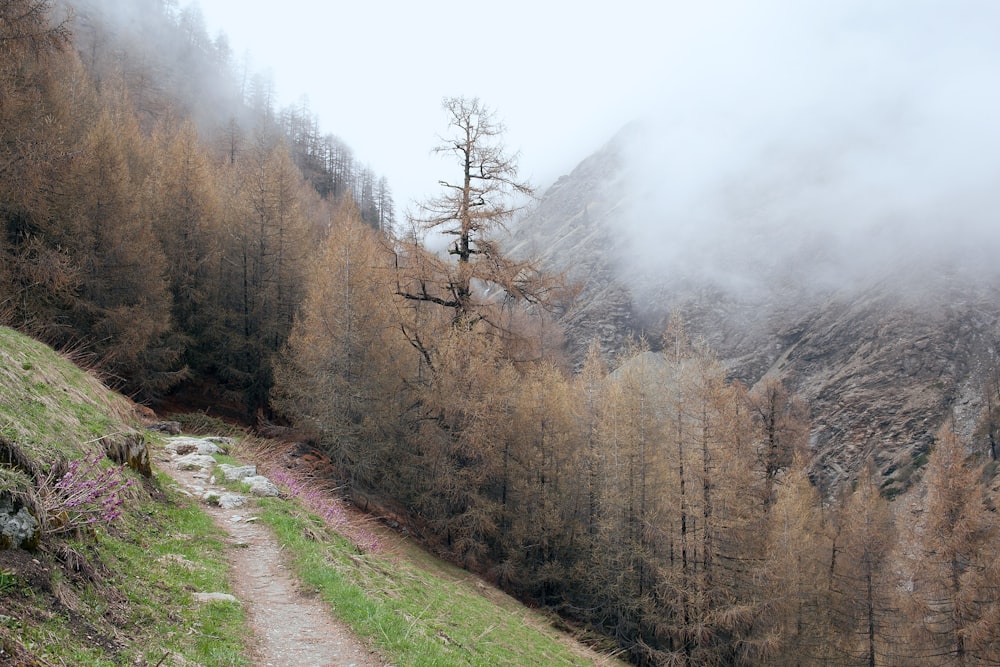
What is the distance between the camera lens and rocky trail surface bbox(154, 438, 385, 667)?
542 cm

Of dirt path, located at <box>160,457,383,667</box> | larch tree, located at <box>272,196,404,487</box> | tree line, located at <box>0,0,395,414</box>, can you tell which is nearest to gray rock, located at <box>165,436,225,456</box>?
tree line, located at <box>0,0,395,414</box>

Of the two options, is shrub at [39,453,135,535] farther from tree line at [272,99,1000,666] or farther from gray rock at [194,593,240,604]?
tree line at [272,99,1000,666]

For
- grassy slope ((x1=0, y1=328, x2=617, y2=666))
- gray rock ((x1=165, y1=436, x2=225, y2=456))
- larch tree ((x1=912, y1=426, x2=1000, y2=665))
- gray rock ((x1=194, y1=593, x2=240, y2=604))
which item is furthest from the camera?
larch tree ((x1=912, y1=426, x2=1000, y2=665))

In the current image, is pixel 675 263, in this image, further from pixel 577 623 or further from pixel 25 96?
pixel 25 96

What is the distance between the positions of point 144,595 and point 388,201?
90.4 m

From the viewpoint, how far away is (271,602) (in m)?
6.61

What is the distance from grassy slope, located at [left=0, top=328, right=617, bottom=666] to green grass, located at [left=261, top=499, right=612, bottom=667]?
30 millimetres

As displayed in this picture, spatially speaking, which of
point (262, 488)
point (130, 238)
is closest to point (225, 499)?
point (262, 488)

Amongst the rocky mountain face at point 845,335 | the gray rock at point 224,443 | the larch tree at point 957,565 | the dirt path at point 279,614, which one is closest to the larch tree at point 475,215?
the gray rock at point 224,443

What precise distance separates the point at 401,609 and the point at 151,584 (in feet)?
10.6

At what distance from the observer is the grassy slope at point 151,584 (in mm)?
3670

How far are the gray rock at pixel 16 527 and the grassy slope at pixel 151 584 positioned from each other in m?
0.09

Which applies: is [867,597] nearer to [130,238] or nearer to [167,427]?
[167,427]

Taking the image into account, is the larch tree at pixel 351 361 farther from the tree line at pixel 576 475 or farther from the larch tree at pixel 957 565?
the larch tree at pixel 957 565
